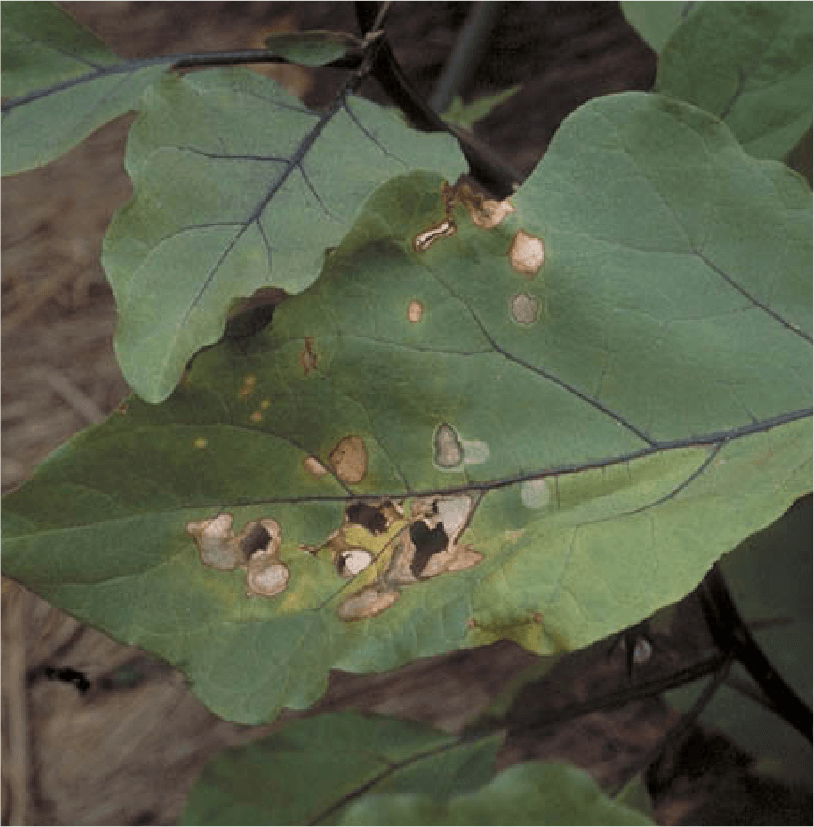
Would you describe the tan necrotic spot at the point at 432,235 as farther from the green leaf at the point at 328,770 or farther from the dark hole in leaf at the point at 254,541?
the green leaf at the point at 328,770

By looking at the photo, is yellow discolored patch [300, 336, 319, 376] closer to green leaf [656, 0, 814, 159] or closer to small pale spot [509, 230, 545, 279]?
small pale spot [509, 230, 545, 279]

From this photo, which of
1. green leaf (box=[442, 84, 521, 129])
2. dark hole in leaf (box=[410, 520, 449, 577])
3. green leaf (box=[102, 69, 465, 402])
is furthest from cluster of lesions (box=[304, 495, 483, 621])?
green leaf (box=[442, 84, 521, 129])

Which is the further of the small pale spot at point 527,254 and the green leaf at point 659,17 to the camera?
the green leaf at point 659,17

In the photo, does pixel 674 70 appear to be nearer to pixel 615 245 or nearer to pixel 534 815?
pixel 615 245

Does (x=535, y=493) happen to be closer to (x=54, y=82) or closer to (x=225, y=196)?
(x=225, y=196)

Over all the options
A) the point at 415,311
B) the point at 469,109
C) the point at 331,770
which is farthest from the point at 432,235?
the point at 469,109

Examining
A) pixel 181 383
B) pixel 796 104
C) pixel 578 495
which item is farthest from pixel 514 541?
pixel 796 104

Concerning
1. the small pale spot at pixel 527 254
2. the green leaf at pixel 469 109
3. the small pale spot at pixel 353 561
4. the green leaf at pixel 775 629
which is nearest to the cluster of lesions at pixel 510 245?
the small pale spot at pixel 527 254
